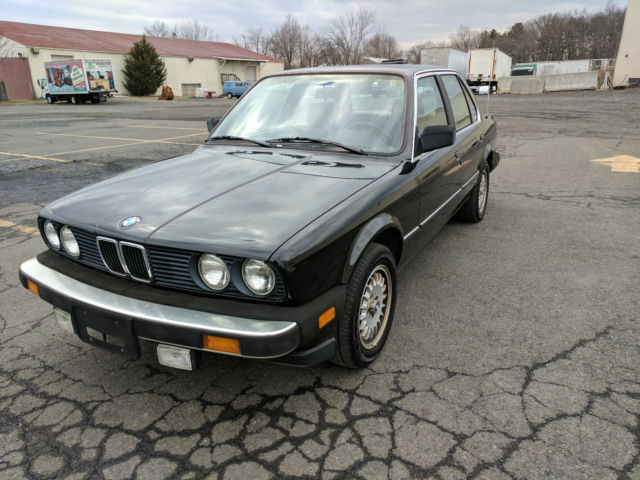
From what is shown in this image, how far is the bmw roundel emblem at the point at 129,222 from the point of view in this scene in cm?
219

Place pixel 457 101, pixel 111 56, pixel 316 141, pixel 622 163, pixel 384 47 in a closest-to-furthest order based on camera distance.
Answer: pixel 316 141 < pixel 457 101 < pixel 622 163 < pixel 111 56 < pixel 384 47

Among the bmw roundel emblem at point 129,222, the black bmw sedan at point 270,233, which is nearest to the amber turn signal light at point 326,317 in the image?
the black bmw sedan at point 270,233

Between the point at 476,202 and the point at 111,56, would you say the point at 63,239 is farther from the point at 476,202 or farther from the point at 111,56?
the point at 111,56

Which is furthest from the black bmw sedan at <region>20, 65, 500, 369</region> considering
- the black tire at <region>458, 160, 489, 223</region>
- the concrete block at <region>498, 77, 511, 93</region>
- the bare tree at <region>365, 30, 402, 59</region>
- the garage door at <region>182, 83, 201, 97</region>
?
the bare tree at <region>365, 30, 402, 59</region>

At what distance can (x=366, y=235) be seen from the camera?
238 cm

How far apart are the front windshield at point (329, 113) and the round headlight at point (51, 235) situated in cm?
149

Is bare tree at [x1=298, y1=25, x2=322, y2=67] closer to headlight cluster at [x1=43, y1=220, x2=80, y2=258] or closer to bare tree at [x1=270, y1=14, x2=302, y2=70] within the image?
bare tree at [x1=270, y1=14, x2=302, y2=70]

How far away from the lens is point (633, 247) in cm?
436

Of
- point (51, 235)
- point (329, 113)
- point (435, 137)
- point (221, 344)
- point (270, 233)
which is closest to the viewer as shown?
point (221, 344)

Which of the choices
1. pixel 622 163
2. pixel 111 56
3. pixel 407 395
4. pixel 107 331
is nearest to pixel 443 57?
pixel 622 163

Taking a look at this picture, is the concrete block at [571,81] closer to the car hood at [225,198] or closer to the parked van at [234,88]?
the parked van at [234,88]

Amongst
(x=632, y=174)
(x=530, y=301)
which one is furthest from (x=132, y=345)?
(x=632, y=174)

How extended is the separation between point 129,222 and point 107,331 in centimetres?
52

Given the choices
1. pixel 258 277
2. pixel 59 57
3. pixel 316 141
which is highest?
pixel 59 57
